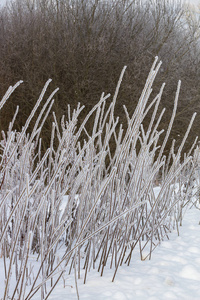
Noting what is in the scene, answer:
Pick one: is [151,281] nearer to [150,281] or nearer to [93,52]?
[150,281]

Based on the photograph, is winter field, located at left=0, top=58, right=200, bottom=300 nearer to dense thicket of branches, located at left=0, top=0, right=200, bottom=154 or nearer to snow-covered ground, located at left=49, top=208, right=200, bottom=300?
snow-covered ground, located at left=49, top=208, right=200, bottom=300

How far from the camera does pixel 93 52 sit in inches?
366

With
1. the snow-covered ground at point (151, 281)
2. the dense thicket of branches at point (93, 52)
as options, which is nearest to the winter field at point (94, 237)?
the snow-covered ground at point (151, 281)

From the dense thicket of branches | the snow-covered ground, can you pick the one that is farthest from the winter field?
the dense thicket of branches

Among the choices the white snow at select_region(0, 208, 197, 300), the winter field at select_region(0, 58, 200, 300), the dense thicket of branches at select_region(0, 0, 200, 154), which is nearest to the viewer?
the winter field at select_region(0, 58, 200, 300)

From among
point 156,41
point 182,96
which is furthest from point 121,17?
point 182,96

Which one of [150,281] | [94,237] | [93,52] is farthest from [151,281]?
[93,52]

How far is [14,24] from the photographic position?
10.3 meters

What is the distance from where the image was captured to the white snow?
1.46m

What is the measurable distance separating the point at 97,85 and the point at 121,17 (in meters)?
2.41

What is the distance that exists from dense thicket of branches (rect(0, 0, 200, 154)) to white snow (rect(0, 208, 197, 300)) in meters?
7.29

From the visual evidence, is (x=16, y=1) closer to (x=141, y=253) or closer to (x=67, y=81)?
(x=67, y=81)

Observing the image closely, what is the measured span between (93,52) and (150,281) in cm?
833

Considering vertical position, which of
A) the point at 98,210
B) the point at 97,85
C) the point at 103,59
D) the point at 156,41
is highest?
the point at 156,41
